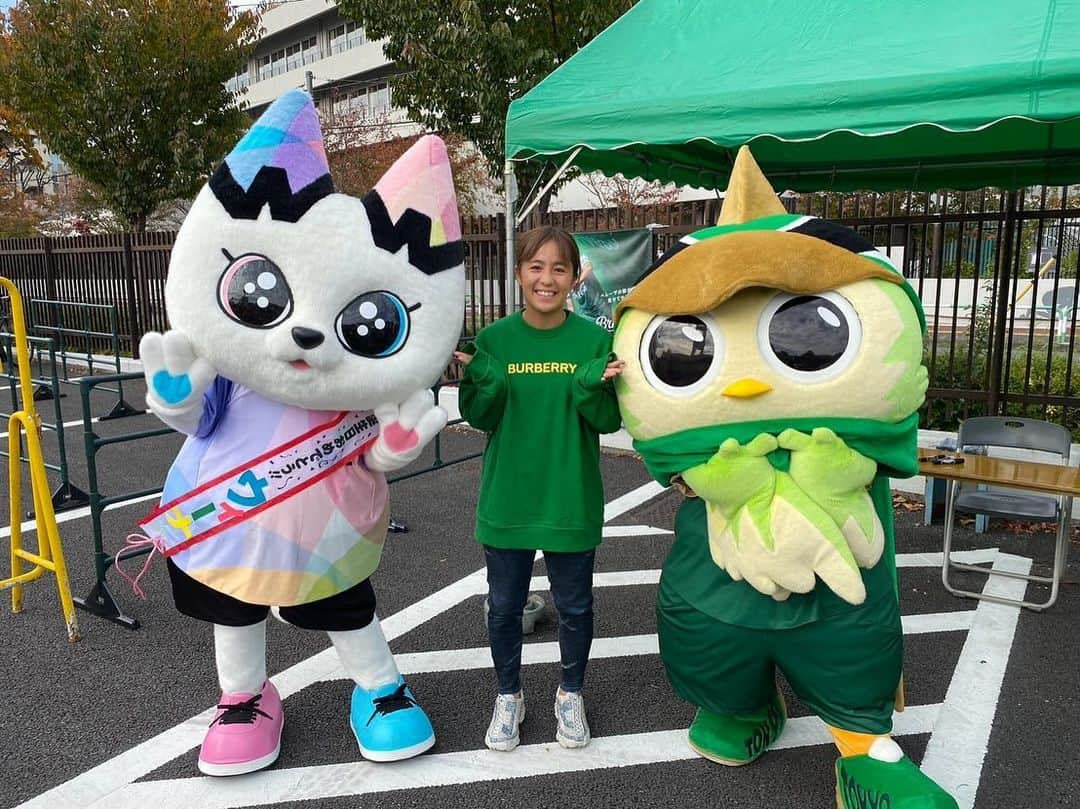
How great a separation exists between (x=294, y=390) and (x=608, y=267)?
4.86m

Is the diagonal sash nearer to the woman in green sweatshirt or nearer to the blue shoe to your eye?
the woman in green sweatshirt

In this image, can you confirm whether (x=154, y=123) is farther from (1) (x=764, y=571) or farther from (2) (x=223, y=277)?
(1) (x=764, y=571)

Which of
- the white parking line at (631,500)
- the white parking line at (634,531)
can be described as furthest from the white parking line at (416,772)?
the white parking line at (631,500)

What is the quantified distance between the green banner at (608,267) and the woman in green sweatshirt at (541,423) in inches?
161

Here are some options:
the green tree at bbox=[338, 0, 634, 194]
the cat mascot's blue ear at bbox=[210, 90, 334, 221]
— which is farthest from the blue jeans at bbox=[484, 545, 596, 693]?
the green tree at bbox=[338, 0, 634, 194]

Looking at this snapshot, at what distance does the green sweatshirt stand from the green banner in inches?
161

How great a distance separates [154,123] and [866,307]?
38.2 ft

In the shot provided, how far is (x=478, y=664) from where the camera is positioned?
3.47 metres

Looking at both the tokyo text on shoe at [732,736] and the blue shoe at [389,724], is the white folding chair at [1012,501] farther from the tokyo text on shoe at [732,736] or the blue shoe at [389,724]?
the blue shoe at [389,724]

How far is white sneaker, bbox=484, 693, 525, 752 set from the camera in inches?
112

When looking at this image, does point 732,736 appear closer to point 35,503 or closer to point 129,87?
point 35,503

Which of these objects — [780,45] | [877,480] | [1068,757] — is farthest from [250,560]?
[780,45]

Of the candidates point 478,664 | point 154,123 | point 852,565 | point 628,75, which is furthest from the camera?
point 154,123

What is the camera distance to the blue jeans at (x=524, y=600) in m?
2.68
